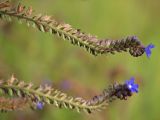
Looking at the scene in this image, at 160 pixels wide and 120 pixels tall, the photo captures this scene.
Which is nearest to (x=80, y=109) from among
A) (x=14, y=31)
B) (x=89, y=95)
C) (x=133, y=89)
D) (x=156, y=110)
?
(x=133, y=89)

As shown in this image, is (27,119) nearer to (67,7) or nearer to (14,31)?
(14,31)

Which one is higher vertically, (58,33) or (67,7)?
(58,33)

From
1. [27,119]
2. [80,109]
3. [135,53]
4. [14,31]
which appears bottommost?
[27,119]

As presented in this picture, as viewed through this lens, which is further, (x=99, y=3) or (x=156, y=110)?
(x=99, y=3)

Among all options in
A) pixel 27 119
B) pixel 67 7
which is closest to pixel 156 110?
pixel 27 119

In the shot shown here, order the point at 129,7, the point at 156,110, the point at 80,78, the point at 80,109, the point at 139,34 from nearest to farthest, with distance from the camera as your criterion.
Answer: the point at 80,109
the point at 156,110
the point at 80,78
the point at 139,34
the point at 129,7

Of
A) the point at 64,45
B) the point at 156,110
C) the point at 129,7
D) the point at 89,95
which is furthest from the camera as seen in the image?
the point at 129,7
